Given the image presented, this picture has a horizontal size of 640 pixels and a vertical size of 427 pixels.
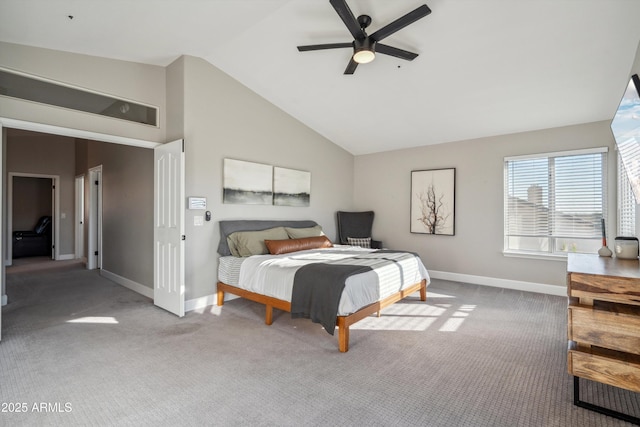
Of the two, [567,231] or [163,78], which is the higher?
[163,78]

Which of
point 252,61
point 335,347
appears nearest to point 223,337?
point 335,347

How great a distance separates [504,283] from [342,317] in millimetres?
3584

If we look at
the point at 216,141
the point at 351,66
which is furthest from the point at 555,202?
the point at 216,141

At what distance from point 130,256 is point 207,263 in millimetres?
1774

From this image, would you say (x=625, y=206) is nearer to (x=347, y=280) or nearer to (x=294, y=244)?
(x=347, y=280)

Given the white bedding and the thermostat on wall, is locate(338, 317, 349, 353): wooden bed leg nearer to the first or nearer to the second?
the white bedding

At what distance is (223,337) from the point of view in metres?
3.07

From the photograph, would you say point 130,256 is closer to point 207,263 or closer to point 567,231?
point 207,263

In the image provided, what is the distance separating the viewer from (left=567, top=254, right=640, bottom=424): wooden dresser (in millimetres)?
1752

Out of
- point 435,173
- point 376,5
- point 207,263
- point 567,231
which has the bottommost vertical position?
point 207,263

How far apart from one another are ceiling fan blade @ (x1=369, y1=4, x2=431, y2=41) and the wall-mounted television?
4.52 ft

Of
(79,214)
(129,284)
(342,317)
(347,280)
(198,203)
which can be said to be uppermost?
(198,203)

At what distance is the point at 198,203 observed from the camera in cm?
395

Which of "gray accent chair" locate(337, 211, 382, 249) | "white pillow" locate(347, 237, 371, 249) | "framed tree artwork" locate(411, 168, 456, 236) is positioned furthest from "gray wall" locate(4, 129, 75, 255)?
"framed tree artwork" locate(411, 168, 456, 236)
